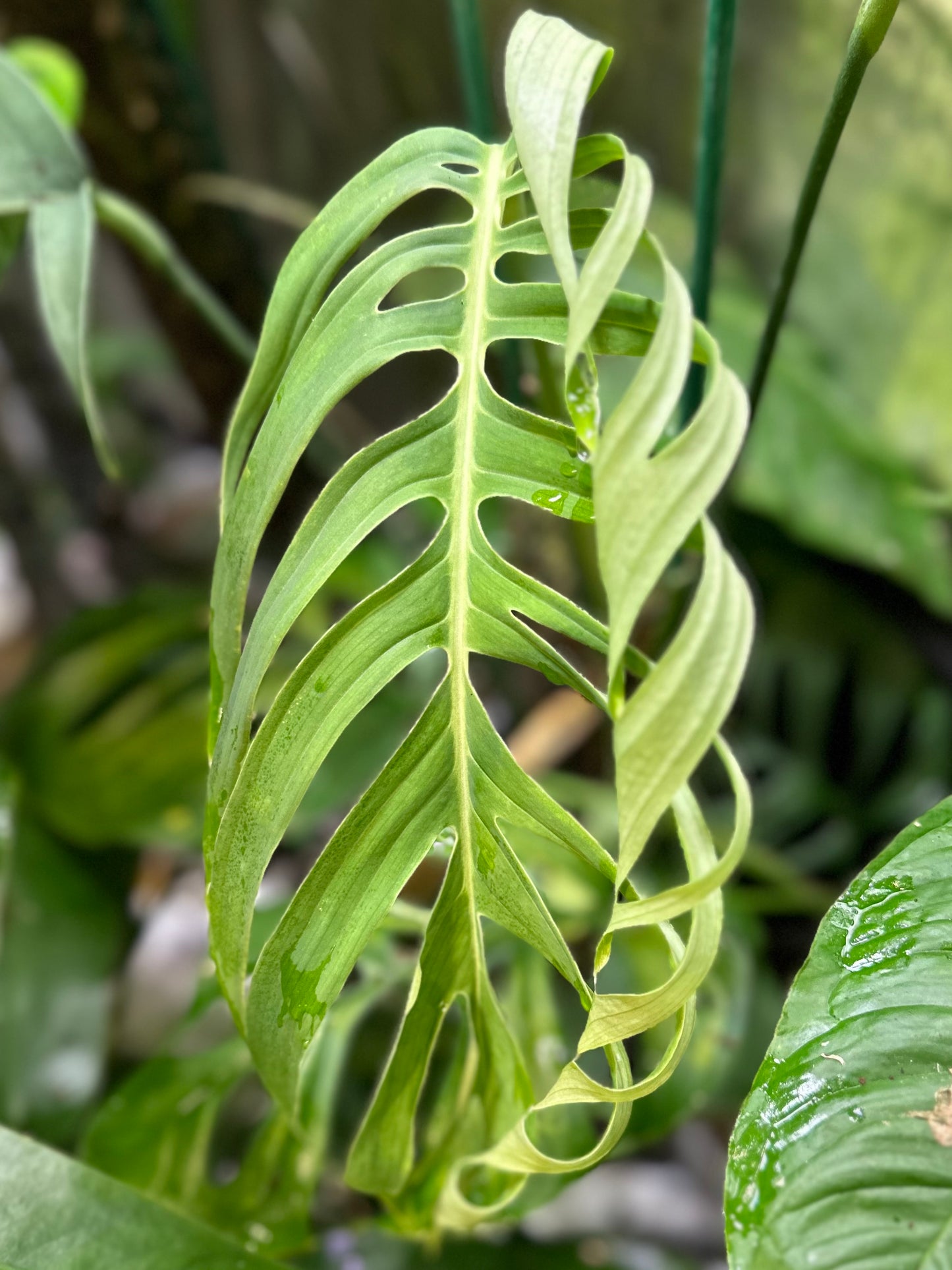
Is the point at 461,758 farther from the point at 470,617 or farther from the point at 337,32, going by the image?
the point at 337,32

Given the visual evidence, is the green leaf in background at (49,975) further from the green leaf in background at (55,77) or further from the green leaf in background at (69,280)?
the green leaf in background at (55,77)

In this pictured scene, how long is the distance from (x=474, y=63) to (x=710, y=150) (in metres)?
0.19

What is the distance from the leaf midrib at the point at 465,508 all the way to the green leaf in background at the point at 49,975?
1.75 feet

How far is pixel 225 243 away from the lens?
1015mm

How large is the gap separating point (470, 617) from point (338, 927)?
0.13 m

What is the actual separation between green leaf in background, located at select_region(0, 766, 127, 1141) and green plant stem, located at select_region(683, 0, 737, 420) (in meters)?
0.64

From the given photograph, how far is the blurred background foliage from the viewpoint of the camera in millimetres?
687

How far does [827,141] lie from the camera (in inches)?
15.1

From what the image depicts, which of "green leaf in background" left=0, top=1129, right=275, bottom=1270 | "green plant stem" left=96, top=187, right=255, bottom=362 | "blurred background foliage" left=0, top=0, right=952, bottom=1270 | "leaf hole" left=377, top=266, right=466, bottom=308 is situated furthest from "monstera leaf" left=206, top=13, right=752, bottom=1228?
"leaf hole" left=377, top=266, right=466, bottom=308

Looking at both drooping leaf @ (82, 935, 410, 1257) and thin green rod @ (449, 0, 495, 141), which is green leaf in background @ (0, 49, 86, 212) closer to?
thin green rod @ (449, 0, 495, 141)

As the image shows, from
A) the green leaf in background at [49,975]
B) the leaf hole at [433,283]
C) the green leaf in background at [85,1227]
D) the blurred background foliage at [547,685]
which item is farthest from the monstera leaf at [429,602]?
the leaf hole at [433,283]

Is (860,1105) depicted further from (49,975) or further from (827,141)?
(49,975)

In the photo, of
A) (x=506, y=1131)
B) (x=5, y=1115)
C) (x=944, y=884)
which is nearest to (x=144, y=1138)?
(x=5, y=1115)

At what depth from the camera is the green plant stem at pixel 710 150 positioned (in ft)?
1.45
